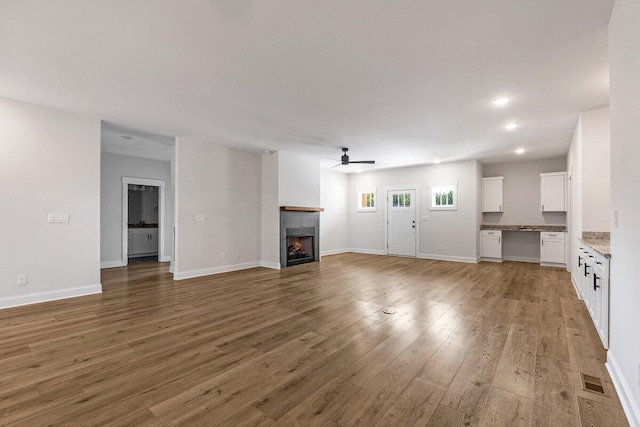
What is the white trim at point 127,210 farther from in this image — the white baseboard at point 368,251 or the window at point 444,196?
the window at point 444,196

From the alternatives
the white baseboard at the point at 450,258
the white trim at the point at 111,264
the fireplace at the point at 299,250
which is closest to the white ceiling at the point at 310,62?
the fireplace at the point at 299,250

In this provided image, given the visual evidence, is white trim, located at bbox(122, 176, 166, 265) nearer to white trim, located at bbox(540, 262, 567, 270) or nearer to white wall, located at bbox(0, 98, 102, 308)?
white wall, located at bbox(0, 98, 102, 308)

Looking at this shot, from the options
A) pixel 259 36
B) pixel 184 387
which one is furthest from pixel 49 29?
pixel 184 387

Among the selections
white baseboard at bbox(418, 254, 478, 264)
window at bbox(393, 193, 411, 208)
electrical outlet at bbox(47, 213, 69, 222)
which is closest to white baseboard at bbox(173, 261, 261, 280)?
electrical outlet at bbox(47, 213, 69, 222)

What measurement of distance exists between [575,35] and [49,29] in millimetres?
4437

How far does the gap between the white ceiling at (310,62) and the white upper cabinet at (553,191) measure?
2.58 metres

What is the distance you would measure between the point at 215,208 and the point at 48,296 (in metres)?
2.99

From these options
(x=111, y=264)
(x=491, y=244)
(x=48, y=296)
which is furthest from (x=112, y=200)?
(x=491, y=244)

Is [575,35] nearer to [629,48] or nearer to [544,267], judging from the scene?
[629,48]

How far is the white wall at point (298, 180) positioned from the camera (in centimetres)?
685

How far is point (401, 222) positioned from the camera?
8.84 meters

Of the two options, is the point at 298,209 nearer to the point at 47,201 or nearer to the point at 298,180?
the point at 298,180

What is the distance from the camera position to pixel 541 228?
23.0 feet

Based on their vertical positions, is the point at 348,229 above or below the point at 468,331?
above
